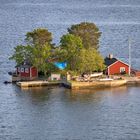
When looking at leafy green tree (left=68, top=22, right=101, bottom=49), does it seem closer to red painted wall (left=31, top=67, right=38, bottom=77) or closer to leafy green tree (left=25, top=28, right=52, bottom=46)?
leafy green tree (left=25, top=28, right=52, bottom=46)

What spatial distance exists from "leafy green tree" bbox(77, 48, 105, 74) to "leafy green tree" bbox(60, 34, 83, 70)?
0.69 meters

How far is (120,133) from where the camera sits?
6128cm

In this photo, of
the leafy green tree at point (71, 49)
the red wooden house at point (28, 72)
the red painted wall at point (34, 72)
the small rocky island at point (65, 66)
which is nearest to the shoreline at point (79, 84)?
the small rocky island at point (65, 66)

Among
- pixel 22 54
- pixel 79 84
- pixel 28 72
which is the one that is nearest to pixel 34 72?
pixel 28 72

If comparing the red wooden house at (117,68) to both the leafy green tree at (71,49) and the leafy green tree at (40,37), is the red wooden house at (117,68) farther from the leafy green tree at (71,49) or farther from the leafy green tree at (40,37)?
the leafy green tree at (40,37)

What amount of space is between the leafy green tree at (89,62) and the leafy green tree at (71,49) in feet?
2.26

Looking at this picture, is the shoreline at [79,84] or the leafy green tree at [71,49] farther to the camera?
the leafy green tree at [71,49]

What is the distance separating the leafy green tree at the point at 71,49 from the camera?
81.1 metres

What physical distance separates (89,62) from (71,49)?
2377 mm

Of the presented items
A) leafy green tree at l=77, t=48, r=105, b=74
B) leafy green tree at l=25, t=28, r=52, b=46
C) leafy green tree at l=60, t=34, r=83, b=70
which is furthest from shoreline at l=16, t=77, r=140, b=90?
leafy green tree at l=25, t=28, r=52, b=46

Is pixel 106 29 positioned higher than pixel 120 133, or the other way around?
pixel 106 29

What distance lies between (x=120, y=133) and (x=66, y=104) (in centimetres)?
1092

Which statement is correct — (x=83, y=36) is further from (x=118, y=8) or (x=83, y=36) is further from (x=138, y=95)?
(x=118, y=8)

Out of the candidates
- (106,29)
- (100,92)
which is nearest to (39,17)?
(106,29)
